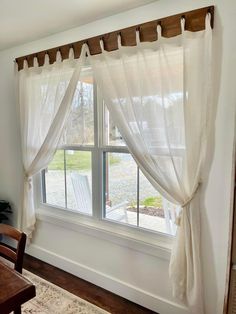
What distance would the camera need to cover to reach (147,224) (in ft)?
6.71

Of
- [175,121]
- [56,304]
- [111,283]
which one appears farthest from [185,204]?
[56,304]

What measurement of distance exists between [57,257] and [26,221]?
514 millimetres

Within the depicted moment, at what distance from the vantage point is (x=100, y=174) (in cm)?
223

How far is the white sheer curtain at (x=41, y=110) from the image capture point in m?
2.19

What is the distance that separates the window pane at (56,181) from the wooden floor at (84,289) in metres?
0.69

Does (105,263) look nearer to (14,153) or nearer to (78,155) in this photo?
(78,155)

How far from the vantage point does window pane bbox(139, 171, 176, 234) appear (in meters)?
1.92

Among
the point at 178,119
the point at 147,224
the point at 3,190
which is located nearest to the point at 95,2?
the point at 178,119

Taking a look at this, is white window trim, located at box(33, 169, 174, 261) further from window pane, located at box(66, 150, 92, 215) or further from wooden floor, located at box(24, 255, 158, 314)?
wooden floor, located at box(24, 255, 158, 314)

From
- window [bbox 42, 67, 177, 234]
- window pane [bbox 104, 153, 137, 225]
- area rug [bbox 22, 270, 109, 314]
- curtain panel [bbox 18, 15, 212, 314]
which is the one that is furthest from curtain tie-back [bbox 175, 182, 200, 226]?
area rug [bbox 22, 270, 109, 314]

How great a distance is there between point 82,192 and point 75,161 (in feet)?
1.05

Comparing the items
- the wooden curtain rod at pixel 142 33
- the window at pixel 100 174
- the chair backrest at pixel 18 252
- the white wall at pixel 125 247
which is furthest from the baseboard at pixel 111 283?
the wooden curtain rod at pixel 142 33

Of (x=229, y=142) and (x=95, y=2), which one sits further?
(x=95, y=2)

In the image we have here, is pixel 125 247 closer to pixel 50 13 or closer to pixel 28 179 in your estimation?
pixel 28 179
